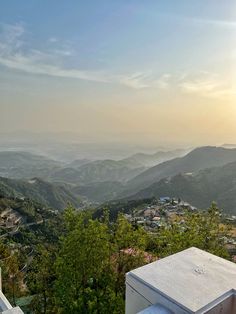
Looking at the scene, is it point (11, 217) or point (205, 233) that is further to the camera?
point (11, 217)

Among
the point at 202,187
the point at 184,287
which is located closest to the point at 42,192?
the point at 202,187

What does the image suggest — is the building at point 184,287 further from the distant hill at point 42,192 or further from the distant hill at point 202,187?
the distant hill at point 42,192

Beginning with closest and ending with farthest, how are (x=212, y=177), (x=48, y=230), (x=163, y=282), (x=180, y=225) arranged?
(x=163, y=282) < (x=180, y=225) < (x=48, y=230) < (x=212, y=177)

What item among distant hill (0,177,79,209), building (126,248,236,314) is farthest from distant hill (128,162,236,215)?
building (126,248,236,314)

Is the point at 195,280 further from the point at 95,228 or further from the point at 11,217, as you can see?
the point at 11,217

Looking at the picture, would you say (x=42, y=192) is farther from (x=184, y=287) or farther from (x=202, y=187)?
(x=184, y=287)

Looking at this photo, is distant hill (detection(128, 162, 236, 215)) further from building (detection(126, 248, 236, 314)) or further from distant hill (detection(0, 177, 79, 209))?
building (detection(126, 248, 236, 314))

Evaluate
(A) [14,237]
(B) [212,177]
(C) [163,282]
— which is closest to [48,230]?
(A) [14,237]

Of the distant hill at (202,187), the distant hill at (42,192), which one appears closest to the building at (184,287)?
the distant hill at (202,187)
